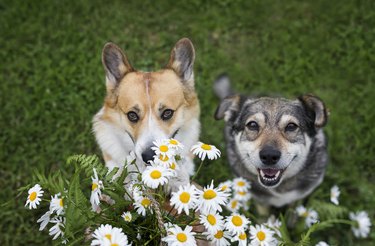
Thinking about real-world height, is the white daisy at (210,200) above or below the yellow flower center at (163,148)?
below

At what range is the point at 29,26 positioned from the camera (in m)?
5.36

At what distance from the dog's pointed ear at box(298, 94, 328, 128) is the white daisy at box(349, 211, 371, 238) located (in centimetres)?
120

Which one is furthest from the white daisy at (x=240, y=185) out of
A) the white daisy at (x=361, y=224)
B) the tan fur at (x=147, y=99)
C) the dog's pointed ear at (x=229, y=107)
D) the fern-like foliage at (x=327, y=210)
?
the white daisy at (x=361, y=224)

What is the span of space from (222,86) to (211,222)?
8.99 ft

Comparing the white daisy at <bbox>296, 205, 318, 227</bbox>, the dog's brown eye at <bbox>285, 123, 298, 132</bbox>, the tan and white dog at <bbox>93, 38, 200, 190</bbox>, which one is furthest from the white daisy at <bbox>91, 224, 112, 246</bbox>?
the white daisy at <bbox>296, 205, 318, 227</bbox>

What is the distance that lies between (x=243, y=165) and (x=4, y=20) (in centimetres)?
371

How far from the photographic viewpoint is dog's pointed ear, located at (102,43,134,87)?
339 cm

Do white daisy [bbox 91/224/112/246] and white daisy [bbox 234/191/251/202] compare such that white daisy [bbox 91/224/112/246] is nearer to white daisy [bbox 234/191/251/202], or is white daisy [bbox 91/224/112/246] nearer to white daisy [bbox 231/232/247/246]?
white daisy [bbox 231/232/247/246]

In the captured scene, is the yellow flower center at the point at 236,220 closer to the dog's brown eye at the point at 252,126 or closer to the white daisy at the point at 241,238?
the white daisy at the point at 241,238

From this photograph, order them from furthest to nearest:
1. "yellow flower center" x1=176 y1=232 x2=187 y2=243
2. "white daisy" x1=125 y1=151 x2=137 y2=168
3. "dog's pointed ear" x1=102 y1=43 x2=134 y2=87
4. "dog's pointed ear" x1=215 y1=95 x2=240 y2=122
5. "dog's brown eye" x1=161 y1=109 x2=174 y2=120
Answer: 1. "dog's pointed ear" x1=215 y1=95 x2=240 y2=122
2. "dog's pointed ear" x1=102 y1=43 x2=134 y2=87
3. "dog's brown eye" x1=161 y1=109 x2=174 y2=120
4. "white daisy" x1=125 y1=151 x2=137 y2=168
5. "yellow flower center" x1=176 y1=232 x2=187 y2=243

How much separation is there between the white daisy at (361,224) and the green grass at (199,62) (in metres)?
0.34

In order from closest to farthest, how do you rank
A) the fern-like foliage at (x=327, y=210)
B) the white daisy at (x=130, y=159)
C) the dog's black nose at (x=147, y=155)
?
the white daisy at (x=130, y=159), the dog's black nose at (x=147, y=155), the fern-like foliage at (x=327, y=210)

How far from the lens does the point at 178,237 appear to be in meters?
2.12

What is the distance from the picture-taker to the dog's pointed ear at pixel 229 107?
380cm
